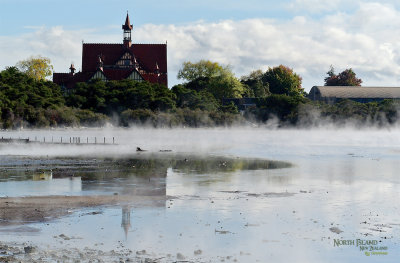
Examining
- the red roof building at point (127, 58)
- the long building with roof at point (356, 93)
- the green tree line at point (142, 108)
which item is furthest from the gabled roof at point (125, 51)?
the long building with roof at point (356, 93)

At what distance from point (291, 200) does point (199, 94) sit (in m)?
97.7

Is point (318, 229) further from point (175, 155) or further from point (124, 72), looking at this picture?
point (124, 72)

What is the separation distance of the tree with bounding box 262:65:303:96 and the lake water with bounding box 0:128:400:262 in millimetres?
118215

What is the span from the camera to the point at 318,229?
750 inches

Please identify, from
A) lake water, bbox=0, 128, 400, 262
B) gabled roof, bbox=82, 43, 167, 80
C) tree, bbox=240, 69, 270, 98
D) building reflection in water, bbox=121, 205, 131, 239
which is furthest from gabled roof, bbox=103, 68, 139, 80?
building reflection in water, bbox=121, 205, 131, 239

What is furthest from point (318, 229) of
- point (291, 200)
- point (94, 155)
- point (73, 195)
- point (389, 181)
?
point (94, 155)

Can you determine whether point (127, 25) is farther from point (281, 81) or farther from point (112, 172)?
point (112, 172)

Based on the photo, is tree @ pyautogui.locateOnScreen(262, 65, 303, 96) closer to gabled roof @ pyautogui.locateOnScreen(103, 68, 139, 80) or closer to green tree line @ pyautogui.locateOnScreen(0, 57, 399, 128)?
green tree line @ pyautogui.locateOnScreen(0, 57, 399, 128)

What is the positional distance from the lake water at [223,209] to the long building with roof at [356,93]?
11153 centimetres

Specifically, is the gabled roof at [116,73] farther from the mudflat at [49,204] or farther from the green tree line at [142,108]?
the mudflat at [49,204]

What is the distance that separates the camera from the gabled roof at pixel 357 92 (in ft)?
500

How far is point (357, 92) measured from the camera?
507 feet

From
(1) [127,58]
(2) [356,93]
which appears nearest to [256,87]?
(2) [356,93]

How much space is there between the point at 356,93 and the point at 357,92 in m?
0.55
